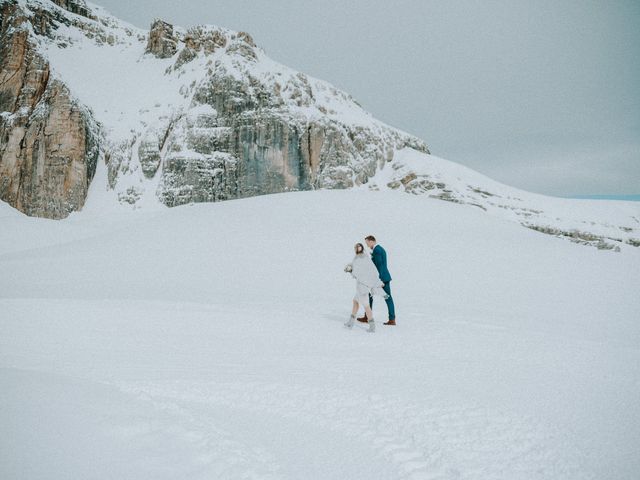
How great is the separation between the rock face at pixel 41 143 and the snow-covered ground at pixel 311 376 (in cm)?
5509

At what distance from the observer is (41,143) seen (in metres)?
57.4

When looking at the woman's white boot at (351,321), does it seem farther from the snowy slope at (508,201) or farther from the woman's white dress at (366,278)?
the snowy slope at (508,201)

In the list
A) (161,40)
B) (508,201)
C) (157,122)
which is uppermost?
(161,40)

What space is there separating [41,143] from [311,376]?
7204cm

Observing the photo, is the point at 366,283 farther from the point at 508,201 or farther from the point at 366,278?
the point at 508,201

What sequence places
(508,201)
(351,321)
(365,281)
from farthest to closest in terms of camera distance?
1. (508,201)
2. (365,281)
3. (351,321)

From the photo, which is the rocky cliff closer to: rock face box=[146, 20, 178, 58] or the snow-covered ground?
rock face box=[146, 20, 178, 58]

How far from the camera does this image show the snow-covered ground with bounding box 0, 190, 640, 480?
2420 mm

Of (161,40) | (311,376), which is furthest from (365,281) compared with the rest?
(161,40)

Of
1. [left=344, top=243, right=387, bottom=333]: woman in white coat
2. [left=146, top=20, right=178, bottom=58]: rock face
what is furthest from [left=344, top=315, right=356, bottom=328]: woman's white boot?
[left=146, top=20, right=178, bottom=58]: rock face

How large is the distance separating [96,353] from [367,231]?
43.4 feet

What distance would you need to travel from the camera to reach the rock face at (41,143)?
56438 mm

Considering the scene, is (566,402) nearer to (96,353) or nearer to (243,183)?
(96,353)

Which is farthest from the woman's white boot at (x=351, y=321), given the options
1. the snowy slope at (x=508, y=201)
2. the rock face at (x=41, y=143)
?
the rock face at (x=41, y=143)
